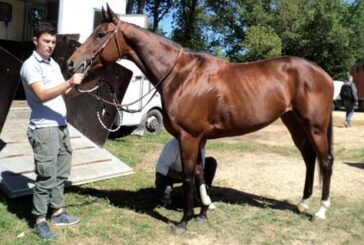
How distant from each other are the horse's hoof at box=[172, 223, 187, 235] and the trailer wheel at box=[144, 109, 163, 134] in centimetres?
639

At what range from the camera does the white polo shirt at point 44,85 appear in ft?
13.4

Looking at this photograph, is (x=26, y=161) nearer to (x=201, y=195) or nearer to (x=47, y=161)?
(x=47, y=161)

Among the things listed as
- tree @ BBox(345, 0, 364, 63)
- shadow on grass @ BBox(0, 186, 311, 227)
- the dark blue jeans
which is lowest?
shadow on grass @ BBox(0, 186, 311, 227)

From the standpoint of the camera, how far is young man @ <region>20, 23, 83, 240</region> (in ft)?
13.3

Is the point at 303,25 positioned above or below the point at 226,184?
above

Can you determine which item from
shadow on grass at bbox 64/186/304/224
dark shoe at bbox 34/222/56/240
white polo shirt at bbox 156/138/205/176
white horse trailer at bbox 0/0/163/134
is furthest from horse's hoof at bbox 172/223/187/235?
white horse trailer at bbox 0/0/163/134

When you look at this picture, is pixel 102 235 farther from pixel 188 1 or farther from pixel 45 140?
pixel 188 1

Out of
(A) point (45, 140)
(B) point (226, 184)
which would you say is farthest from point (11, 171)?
(B) point (226, 184)

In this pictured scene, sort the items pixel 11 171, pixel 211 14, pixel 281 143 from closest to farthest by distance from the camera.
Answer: pixel 11 171
pixel 281 143
pixel 211 14

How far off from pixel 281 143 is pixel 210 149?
8.08ft

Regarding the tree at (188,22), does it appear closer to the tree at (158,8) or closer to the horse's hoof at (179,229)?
the tree at (158,8)

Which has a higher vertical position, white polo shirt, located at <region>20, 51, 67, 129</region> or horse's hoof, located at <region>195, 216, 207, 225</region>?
white polo shirt, located at <region>20, 51, 67, 129</region>

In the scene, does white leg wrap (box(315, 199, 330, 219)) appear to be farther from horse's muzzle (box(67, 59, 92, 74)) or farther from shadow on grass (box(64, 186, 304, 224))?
horse's muzzle (box(67, 59, 92, 74))

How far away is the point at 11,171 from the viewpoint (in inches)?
220
